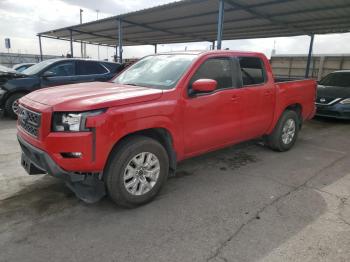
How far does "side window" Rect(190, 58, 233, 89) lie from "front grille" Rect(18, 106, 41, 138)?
6.43ft

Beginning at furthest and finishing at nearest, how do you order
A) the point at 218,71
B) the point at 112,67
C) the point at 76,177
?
the point at 112,67 < the point at 218,71 < the point at 76,177

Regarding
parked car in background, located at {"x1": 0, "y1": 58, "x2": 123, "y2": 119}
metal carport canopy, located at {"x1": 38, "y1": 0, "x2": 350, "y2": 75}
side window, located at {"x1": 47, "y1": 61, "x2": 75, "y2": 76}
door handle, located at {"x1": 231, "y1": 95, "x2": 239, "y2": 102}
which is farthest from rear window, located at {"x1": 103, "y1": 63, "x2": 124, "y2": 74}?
door handle, located at {"x1": 231, "y1": 95, "x2": 239, "y2": 102}

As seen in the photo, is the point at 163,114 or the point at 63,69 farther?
the point at 63,69

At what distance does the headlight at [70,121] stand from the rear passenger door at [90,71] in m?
6.49

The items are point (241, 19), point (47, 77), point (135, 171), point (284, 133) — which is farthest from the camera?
point (241, 19)

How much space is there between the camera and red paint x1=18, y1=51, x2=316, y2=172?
114 inches

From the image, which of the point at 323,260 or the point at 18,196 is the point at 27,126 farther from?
the point at 323,260

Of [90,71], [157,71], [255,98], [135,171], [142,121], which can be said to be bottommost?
[135,171]

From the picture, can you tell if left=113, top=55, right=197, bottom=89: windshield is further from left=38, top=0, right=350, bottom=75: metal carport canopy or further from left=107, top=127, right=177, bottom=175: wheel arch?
left=38, top=0, right=350, bottom=75: metal carport canopy

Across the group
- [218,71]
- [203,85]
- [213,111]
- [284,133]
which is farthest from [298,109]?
[203,85]

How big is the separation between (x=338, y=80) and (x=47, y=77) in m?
9.54

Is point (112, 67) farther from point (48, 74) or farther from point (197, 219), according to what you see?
point (197, 219)

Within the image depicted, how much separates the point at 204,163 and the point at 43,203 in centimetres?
260

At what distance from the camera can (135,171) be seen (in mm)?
3289
